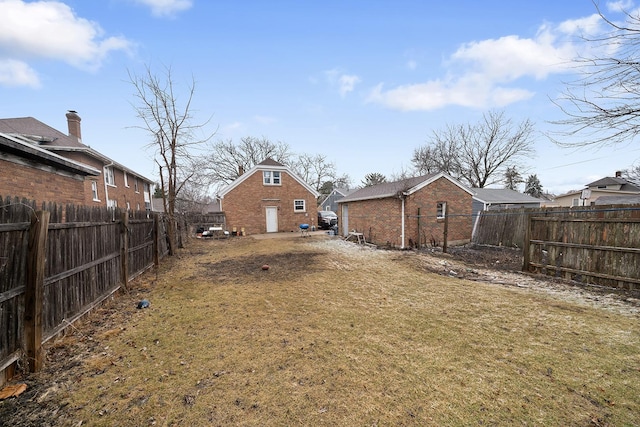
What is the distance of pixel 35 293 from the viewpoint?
9.45 feet

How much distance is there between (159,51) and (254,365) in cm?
1283

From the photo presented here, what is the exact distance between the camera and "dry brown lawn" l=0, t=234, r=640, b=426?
2.31m

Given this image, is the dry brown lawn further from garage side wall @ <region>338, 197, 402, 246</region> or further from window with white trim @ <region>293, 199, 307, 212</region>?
window with white trim @ <region>293, 199, 307, 212</region>

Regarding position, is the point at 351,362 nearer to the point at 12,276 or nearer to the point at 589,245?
the point at 12,276

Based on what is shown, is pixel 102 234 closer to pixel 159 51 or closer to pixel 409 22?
pixel 159 51

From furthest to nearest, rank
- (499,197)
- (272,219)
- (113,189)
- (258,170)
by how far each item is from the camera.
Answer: (499,197), (272,219), (258,170), (113,189)

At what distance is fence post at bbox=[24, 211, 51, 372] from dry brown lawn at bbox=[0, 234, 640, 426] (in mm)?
306

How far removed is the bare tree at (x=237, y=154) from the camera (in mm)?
38062

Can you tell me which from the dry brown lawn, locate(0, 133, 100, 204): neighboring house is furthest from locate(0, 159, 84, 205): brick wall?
the dry brown lawn

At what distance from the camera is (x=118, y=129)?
36.8 ft

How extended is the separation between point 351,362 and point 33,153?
8131mm

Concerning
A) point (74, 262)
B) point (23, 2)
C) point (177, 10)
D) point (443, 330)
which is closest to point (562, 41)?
point (443, 330)

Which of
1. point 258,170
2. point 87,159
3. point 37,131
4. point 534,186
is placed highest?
point 37,131

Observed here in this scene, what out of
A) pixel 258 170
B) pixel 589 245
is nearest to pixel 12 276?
pixel 589 245
